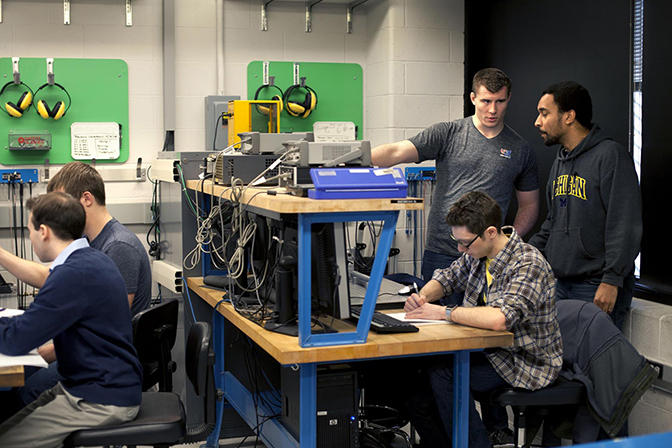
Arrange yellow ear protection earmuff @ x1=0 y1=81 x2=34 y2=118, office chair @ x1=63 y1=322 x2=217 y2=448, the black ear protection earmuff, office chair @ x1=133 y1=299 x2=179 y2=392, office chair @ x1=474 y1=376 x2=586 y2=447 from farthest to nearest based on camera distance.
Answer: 1. the black ear protection earmuff
2. yellow ear protection earmuff @ x1=0 y1=81 x2=34 y2=118
3. office chair @ x1=133 y1=299 x2=179 y2=392
4. office chair @ x1=474 y1=376 x2=586 y2=447
5. office chair @ x1=63 y1=322 x2=217 y2=448

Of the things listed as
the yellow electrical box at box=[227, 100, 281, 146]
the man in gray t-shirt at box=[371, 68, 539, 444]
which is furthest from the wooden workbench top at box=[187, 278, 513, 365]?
the yellow electrical box at box=[227, 100, 281, 146]

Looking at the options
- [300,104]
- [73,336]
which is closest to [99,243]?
[73,336]

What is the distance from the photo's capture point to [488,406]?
8.88 ft

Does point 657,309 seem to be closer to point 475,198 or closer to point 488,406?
point 488,406

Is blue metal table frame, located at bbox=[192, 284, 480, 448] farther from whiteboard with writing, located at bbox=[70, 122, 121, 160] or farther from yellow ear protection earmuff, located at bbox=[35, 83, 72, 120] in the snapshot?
yellow ear protection earmuff, located at bbox=[35, 83, 72, 120]

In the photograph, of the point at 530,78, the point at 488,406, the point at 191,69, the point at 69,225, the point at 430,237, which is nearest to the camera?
the point at 69,225

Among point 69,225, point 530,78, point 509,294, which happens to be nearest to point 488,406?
point 509,294

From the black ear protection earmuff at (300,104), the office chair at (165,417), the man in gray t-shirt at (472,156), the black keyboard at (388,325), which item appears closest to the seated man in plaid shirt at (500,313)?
the black keyboard at (388,325)

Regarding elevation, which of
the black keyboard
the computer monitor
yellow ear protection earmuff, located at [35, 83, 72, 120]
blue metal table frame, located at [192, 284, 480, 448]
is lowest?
blue metal table frame, located at [192, 284, 480, 448]

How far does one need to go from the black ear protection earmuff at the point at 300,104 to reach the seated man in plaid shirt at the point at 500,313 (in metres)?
2.46

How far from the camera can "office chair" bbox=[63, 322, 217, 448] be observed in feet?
7.16

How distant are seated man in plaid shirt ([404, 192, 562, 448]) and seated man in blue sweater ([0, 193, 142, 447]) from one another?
96 cm

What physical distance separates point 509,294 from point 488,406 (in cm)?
56

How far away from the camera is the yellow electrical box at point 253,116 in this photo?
→ 3615 millimetres
